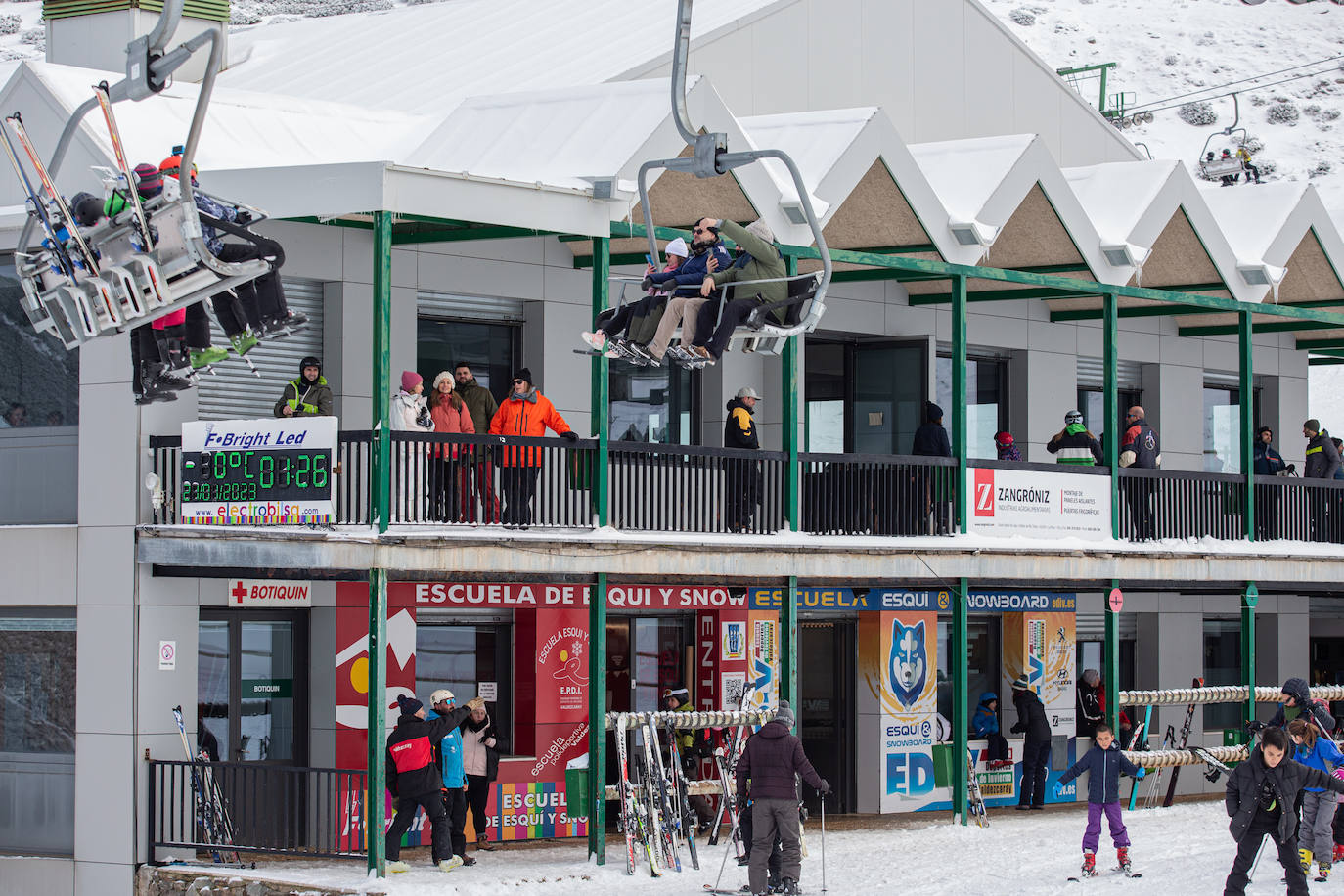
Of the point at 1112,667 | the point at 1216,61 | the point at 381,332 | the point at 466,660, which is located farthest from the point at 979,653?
the point at 1216,61

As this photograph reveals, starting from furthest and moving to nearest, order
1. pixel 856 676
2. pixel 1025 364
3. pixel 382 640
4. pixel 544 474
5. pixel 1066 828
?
pixel 1025 364, pixel 856 676, pixel 1066 828, pixel 544 474, pixel 382 640

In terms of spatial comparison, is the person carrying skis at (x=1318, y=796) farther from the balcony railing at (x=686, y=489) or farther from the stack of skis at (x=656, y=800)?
the balcony railing at (x=686, y=489)

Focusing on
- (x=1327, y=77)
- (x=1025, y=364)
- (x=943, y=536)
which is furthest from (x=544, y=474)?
(x=1327, y=77)

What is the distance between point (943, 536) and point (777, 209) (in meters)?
4.14

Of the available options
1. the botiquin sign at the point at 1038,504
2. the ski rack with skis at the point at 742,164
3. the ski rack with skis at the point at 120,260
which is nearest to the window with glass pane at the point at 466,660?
the botiquin sign at the point at 1038,504

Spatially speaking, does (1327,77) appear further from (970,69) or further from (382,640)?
(382,640)

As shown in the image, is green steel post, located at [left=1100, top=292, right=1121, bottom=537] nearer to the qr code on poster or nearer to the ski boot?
the qr code on poster

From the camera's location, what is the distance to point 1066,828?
20.8 metres

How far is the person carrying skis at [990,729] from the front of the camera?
23.1m

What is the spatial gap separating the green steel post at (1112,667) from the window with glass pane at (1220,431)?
6637mm

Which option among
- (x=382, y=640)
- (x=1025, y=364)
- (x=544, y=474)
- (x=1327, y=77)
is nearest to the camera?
(x=382, y=640)

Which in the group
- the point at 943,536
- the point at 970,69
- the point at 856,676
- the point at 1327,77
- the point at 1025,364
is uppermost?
the point at 1327,77

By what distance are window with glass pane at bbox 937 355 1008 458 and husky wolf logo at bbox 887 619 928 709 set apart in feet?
10.5

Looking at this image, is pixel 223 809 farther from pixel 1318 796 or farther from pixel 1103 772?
pixel 1318 796
